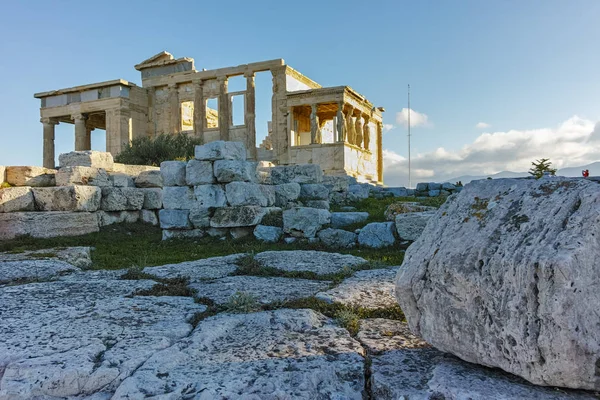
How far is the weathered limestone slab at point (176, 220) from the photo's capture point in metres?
8.52

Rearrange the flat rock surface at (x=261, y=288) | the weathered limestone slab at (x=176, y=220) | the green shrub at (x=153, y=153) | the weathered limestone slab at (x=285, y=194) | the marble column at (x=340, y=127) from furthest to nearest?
1. the marble column at (x=340, y=127)
2. the green shrub at (x=153, y=153)
3. the weathered limestone slab at (x=285, y=194)
4. the weathered limestone slab at (x=176, y=220)
5. the flat rock surface at (x=261, y=288)

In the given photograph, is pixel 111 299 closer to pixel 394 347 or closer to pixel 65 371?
pixel 65 371

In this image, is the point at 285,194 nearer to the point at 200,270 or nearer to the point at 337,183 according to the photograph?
the point at 337,183

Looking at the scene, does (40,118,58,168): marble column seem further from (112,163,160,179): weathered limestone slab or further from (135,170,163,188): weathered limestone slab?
Result: (135,170,163,188): weathered limestone slab

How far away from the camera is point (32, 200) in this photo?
9070 millimetres

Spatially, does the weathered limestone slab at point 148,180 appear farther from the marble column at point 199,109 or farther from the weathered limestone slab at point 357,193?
the marble column at point 199,109

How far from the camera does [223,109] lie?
84.9 feet

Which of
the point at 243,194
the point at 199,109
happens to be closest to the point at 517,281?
the point at 243,194

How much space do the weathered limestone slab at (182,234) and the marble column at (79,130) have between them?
2161 cm

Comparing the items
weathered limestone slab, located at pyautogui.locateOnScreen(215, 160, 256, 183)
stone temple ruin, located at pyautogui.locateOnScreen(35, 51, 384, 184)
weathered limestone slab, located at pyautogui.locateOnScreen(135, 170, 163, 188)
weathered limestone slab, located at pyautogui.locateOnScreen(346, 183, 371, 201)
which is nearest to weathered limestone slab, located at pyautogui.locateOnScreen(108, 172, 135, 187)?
weathered limestone slab, located at pyautogui.locateOnScreen(135, 170, 163, 188)

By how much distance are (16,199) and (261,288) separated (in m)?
7.39

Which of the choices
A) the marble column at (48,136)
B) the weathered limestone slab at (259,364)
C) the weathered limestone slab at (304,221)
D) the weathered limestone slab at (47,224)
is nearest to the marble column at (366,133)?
the marble column at (48,136)

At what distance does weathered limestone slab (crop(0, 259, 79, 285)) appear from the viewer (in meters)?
4.29

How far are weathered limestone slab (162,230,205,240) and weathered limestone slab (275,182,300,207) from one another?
177cm
